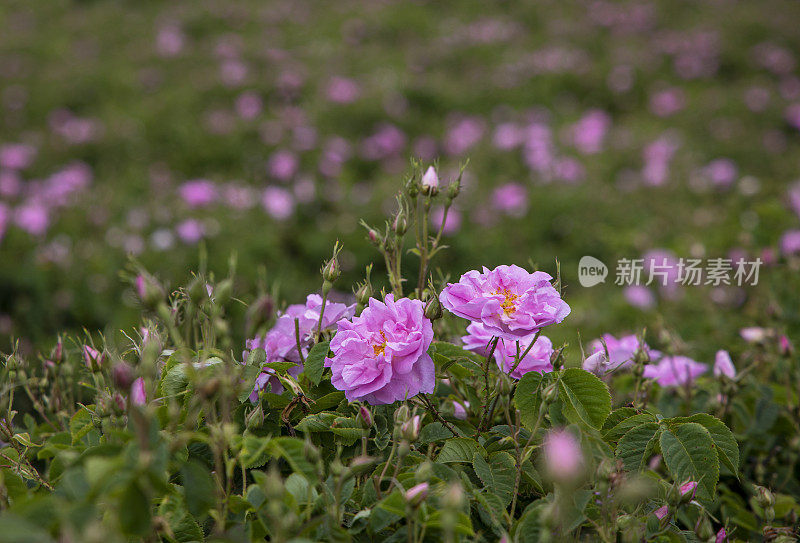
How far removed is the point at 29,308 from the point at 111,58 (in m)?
4.54

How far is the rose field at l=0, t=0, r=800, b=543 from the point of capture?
2.85 ft

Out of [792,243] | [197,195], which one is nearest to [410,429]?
[792,243]

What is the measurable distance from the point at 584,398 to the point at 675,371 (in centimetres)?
56

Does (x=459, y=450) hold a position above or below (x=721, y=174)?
above

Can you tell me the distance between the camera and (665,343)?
59.0 inches

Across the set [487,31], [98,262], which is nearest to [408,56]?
[487,31]

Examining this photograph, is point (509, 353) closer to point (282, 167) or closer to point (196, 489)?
point (196, 489)

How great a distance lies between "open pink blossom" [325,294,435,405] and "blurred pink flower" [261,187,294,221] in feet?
9.25

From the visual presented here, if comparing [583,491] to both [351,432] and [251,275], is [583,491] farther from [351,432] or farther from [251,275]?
[251,275]

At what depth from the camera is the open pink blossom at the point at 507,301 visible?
940 mm

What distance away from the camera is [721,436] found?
1.06m

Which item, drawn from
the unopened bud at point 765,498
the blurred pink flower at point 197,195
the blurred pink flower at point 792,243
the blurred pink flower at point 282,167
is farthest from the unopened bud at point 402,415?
the blurred pink flower at point 282,167

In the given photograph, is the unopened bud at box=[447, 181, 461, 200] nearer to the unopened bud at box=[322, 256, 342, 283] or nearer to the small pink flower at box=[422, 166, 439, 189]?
the small pink flower at box=[422, 166, 439, 189]

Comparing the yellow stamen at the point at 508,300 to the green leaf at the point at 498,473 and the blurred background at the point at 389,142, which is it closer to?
the green leaf at the point at 498,473
